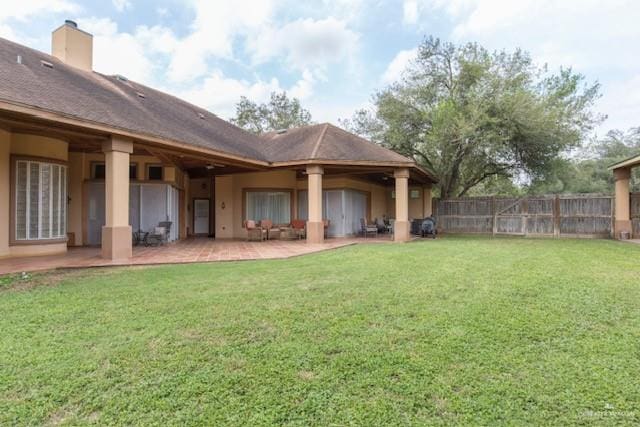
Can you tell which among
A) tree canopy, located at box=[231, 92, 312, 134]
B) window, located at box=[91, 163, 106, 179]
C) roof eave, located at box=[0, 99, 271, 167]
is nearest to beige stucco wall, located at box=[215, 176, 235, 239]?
roof eave, located at box=[0, 99, 271, 167]

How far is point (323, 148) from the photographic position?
40.8 feet

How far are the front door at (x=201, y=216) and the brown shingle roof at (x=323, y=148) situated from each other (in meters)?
4.25

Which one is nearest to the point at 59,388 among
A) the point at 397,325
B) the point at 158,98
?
the point at 397,325

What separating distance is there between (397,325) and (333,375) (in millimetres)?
1250

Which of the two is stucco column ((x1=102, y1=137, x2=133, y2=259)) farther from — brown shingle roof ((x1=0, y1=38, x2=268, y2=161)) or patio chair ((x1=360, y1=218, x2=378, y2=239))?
patio chair ((x1=360, y1=218, x2=378, y2=239))

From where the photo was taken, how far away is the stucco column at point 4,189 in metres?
7.86

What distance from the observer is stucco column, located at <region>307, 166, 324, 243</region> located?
12.0 metres

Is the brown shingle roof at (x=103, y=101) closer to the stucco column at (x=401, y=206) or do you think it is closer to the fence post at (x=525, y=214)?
the stucco column at (x=401, y=206)

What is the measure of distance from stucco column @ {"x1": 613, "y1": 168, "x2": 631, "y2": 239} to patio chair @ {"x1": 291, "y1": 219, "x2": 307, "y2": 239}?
39.1ft

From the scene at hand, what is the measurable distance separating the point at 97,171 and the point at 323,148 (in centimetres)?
750

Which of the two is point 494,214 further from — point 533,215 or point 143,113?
point 143,113

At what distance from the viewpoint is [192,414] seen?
2188 millimetres

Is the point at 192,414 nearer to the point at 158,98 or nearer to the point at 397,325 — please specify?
the point at 397,325

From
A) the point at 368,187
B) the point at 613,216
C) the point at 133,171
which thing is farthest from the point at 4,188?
the point at 613,216
